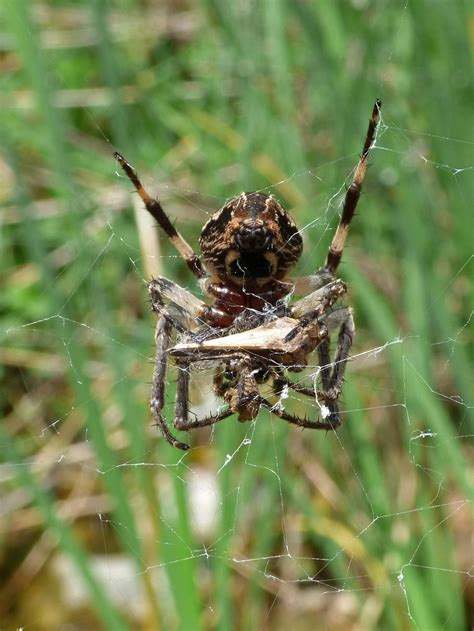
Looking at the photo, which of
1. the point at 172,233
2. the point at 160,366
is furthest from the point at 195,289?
the point at 160,366

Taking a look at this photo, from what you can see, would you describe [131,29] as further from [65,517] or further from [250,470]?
[250,470]

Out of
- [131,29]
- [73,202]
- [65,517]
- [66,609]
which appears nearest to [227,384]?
[73,202]

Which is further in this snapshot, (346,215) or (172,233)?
(172,233)

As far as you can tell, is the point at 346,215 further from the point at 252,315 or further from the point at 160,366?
the point at 160,366

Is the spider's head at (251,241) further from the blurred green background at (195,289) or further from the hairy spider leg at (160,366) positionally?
the blurred green background at (195,289)

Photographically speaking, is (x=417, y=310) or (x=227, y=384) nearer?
(x=227, y=384)

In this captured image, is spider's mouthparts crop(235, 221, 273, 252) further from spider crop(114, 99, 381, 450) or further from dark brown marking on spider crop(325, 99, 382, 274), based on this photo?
dark brown marking on spider crop(325, 99, 382, 274)

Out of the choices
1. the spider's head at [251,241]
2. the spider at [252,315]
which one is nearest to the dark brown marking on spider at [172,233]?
the spider at [252,315]
